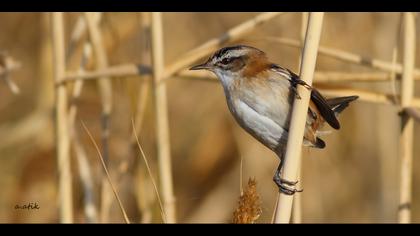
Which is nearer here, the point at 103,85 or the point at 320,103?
the point at 320,103

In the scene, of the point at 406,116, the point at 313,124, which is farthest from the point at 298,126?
the point at 406,116

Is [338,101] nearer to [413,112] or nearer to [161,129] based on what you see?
[413,112]

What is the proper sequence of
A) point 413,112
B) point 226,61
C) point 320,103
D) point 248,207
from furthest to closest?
1. point 413,112
2. point 226,61
3. point 320,103
4. point 248,207

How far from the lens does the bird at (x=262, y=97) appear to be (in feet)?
8.31

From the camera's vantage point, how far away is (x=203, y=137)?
529 cm

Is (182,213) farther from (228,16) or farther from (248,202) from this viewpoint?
(248,202)

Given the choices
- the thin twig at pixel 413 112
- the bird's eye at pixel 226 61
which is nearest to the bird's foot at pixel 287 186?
the bird's eye at pixel 226 61

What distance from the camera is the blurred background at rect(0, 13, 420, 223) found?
15.0ft

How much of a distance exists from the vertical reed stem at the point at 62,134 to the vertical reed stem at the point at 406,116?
5.12 ft

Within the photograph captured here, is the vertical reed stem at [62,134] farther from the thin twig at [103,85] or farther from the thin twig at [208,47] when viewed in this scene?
the thin twig at [208,47]

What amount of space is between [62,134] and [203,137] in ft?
7.12

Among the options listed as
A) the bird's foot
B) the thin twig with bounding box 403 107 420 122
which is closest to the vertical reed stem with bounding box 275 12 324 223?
the bird's foot
